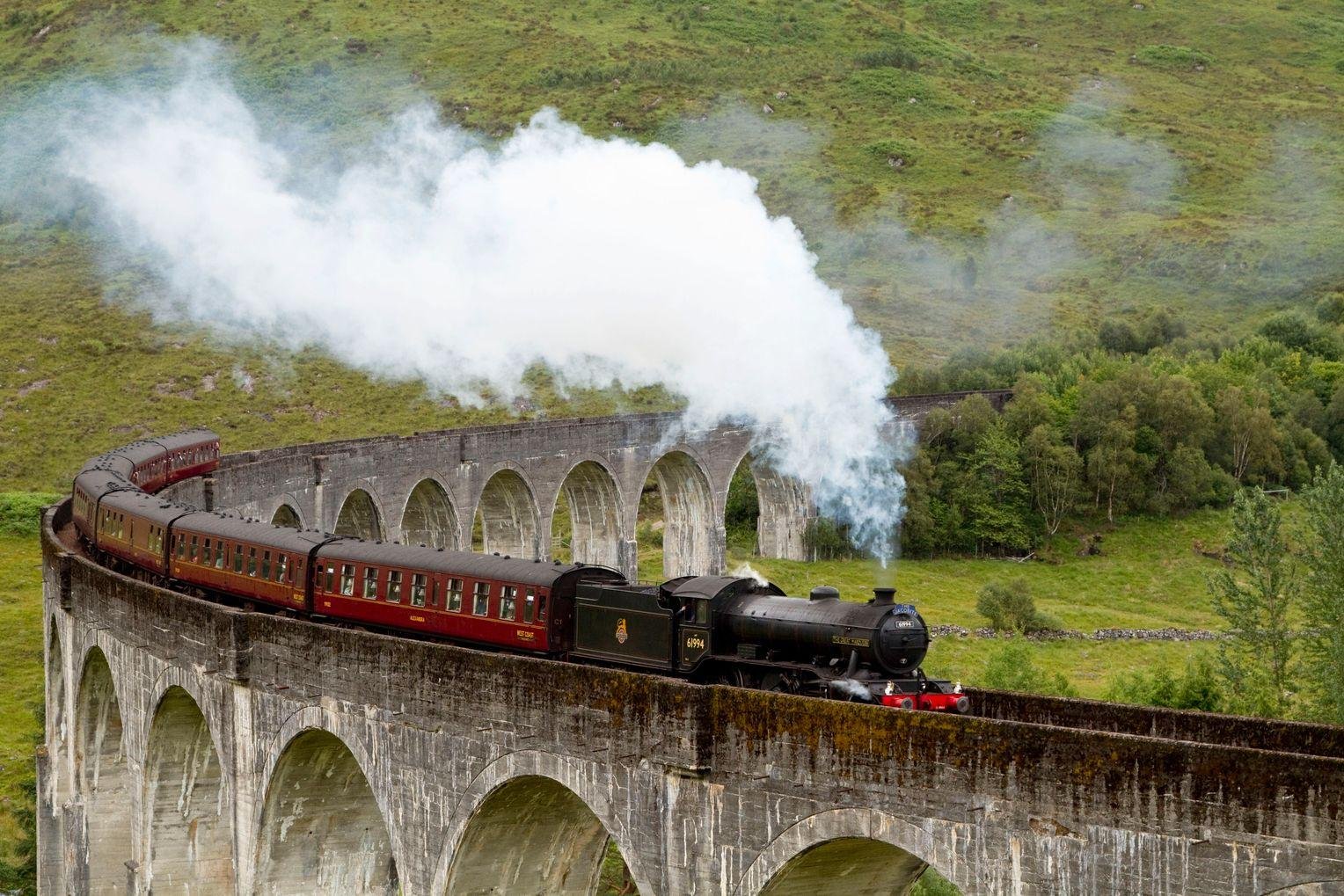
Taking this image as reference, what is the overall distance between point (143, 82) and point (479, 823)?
395 feet

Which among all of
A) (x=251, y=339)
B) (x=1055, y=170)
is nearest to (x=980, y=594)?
(x=251, y=339)

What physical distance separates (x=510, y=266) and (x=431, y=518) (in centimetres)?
2426

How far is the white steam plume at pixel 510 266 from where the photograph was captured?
6925 centimetres

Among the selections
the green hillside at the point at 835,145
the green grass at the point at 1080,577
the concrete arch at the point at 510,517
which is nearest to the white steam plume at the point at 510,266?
the green hillside at the point at 835,145

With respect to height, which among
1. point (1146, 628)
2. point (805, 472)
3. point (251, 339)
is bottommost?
point (1146, 628)

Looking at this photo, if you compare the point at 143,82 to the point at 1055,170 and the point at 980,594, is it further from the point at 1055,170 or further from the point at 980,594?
the point at 980,594

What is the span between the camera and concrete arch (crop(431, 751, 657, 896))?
22844mm

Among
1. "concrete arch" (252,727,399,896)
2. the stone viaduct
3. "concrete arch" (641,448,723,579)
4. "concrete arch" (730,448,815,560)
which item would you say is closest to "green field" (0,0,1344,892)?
"concrete arch" (641,448,723,579)

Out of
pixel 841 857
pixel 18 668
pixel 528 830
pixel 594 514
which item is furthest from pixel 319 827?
pixel 594 514

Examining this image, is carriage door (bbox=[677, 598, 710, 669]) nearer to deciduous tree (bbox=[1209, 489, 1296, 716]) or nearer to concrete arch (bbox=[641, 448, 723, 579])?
deciduous tree (bbox=[1209, 489, 1296, 716])

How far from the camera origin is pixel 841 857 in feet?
67.1

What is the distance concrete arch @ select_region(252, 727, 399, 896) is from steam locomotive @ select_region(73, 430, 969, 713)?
2.91 meters

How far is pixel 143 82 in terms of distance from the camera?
13225 centimetres

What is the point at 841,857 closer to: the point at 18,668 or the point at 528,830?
the point at 528,830
